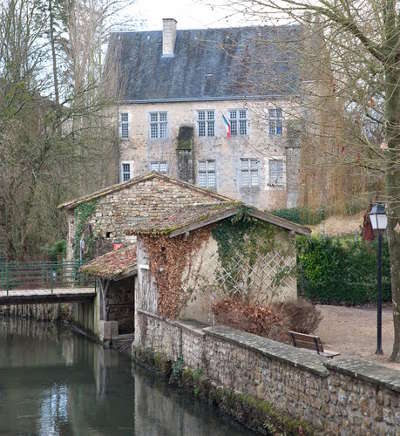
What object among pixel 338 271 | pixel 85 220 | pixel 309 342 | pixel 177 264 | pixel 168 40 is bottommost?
pixel 309 342

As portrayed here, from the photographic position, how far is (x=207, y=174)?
41062 mm

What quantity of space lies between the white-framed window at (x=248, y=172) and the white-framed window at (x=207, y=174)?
144 centimetres

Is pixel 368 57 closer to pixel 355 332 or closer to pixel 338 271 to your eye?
pixel 355 332

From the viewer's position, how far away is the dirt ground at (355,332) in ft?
49.1

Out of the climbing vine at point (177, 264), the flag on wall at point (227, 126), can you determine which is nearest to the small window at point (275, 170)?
the flag on wall at point (227, 126)

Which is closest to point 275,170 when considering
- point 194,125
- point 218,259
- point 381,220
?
point 194,125

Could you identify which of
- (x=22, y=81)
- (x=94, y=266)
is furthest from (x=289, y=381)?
(x=22, y=81)

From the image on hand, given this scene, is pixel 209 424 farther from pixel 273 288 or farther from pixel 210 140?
pixel 210 140

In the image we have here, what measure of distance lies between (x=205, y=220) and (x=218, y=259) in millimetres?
1010

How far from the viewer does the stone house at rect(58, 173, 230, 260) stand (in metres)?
25.2

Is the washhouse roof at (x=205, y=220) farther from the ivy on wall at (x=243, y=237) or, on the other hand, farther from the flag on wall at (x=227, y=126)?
the flag on wall at (x=227, y=126)

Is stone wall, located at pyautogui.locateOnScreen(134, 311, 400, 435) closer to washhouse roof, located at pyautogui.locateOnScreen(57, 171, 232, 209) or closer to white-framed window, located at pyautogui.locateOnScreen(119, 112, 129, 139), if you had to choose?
washhouse roof, located at pyautogui.locateOnScreen(57, 171, 232, 209)

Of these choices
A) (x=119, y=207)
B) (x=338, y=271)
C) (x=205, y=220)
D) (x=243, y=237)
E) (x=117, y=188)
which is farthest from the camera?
(x=119, y=207)

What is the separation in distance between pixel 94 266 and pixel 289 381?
11511 millimetres
